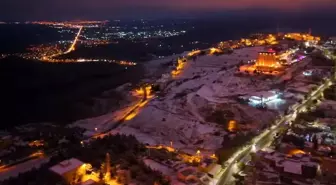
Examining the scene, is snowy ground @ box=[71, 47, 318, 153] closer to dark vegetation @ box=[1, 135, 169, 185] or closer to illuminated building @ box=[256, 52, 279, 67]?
illuminated building @ box=[256, 52, 279, 67]

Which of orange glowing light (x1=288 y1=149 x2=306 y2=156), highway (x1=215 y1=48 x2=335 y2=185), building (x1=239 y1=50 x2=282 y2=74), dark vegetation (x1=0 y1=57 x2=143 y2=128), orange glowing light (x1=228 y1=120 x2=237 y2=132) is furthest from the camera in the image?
building (x1=239 y1=50 x2=282 y2=74)

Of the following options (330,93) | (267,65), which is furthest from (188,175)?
(267,65)

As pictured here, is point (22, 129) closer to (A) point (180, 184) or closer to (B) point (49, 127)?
(B) point (49, 127)

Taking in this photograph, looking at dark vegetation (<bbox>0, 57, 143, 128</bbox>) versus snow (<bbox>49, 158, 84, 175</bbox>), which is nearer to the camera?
snow (<bbox>49, 158, 84, 175</bbox>)

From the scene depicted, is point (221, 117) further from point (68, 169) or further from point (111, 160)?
point (68, 169)

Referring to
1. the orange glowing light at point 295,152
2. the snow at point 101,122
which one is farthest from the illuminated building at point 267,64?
the orange glowing light at point 295,152

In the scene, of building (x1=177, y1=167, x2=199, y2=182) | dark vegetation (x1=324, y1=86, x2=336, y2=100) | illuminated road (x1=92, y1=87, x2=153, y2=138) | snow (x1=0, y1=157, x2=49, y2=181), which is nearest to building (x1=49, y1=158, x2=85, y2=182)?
snow (x1=0, y1=157, x2=49, y2=181)

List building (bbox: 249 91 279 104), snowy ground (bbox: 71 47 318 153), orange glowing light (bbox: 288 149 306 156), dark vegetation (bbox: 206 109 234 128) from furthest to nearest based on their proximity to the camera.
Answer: building (bbox: 249 91 279 104) → dark vegetation (bbox: 206 109 234 128) → snowy ground (bbox: 71 47 318 153) → orange glowing light (bbox: 288 149 306 156)
